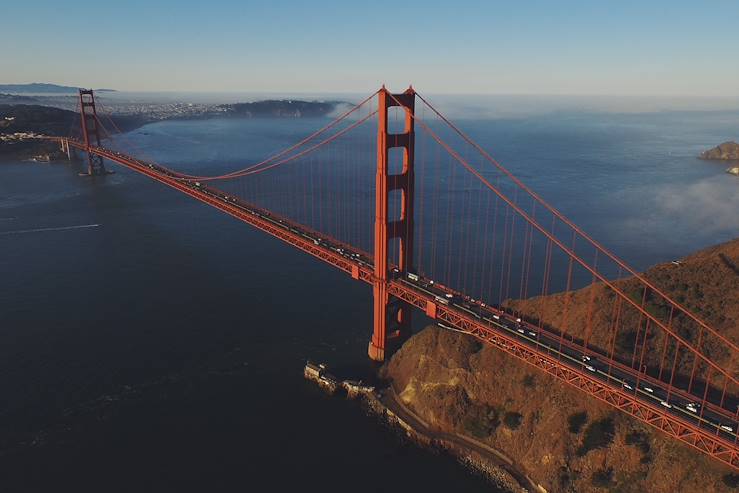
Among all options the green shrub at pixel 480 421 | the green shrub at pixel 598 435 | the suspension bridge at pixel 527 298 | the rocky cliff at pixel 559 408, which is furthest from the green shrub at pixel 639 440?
the green shrub at pixel 480 421

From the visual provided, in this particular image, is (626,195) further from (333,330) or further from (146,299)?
(146,299)

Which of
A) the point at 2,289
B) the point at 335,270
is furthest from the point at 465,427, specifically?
the point at 2,289

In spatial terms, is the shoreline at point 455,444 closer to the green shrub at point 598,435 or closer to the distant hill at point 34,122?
the green shrub at point 598,435

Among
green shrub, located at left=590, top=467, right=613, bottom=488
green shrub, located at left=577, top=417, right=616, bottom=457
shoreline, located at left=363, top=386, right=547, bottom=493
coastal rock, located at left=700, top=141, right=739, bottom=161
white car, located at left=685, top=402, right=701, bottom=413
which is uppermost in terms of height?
coastal rock, located at left=700, top=141, right=739, bottom=161

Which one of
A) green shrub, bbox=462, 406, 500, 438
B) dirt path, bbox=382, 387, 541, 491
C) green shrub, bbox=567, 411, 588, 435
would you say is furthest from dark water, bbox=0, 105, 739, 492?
green shrub, bbox=567, 411, 588, 435

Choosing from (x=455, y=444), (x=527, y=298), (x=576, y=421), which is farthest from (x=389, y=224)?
(x=527, y=298)

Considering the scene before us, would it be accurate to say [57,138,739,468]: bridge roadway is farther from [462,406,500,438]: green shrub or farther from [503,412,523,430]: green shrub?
[462,406,500,438]: green shrub
